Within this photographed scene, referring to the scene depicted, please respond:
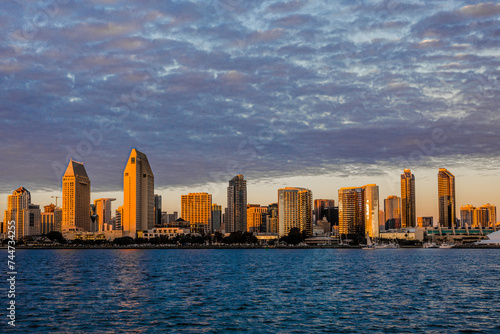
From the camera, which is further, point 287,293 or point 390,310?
point 287,293

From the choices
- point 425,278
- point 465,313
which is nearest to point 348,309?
point 465,313

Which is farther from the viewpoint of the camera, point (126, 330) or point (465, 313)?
point (465, 313)

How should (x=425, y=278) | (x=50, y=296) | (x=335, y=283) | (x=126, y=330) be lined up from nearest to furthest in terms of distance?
(x=126, y=330) → (x=50, y=296) → (x=335, y=283) → (x=425, y=278)

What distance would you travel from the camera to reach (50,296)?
6200cm

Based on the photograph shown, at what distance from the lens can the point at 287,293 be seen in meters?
66.1

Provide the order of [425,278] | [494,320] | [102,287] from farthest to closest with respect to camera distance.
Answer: [425,278] < [102,287] < [494,320]

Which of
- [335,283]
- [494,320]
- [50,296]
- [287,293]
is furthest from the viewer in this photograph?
[335,283]

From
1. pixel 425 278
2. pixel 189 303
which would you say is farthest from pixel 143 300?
pixel 425 278

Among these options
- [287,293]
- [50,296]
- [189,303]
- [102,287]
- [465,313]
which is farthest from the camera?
[102,287]

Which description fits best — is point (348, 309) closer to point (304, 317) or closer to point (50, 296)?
point (304, 317)

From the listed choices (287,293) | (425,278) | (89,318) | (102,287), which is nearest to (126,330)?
(89,318)

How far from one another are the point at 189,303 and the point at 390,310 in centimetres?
2026

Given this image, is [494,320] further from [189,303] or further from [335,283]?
[335,283]

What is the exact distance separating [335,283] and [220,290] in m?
18.4
